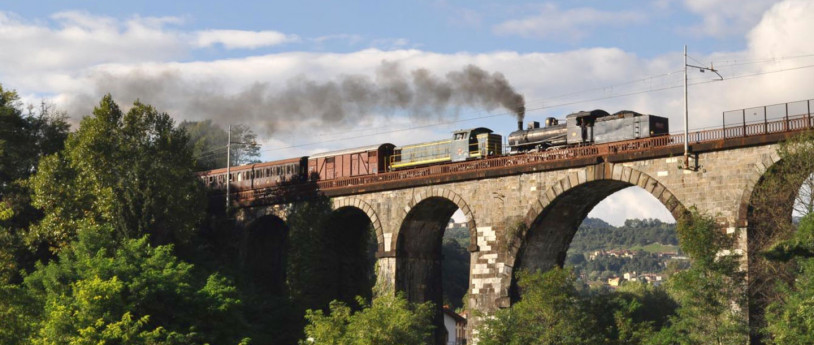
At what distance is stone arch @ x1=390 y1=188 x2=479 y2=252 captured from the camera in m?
53.2

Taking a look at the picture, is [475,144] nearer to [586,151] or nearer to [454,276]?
[586,151]

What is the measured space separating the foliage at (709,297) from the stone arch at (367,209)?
19713 mm

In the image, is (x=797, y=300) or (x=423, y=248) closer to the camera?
(x=797, y=300)

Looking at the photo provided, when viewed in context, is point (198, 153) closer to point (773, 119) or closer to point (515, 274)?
point (515, 274)

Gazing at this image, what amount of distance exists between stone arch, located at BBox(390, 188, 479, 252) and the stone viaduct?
5 centimetres

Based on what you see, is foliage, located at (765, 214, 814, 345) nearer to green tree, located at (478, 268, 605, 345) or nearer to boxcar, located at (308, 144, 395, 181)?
green tree, located at (478, 268, 605, 345)

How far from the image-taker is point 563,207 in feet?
168

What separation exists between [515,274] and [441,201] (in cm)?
844

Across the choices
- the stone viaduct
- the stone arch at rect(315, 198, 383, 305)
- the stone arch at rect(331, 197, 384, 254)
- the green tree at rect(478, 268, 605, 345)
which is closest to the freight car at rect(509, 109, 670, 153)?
the stone viaduct

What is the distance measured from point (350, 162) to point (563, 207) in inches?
726

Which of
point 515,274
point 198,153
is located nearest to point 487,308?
point 515,274

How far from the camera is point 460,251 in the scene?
147 m

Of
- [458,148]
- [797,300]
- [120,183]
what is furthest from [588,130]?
[120,183]

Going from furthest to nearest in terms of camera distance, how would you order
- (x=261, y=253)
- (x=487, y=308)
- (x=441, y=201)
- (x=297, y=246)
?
(x=261, y=253)
(x=297, y=246)
(x=441, y=201)
(x=487, y=308)
